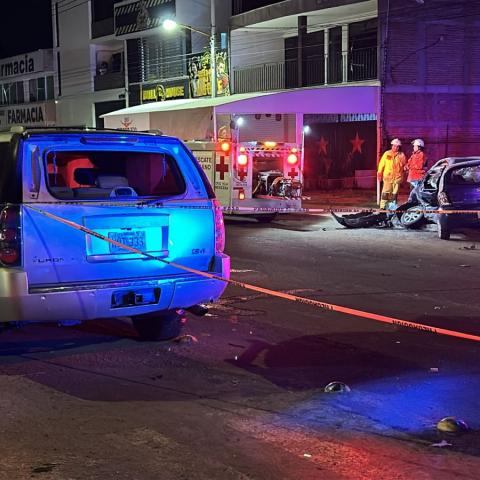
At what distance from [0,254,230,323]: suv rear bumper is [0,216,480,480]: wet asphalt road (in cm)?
48

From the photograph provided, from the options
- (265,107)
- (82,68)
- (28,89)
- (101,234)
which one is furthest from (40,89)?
(101,234)

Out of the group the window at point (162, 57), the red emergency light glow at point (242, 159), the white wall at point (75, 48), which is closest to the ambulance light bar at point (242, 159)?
the red emergency light glow at point (242, 159)

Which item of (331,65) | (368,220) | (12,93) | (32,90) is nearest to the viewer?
(368,220)

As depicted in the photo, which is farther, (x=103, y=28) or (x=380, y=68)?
(x=103, y=28)

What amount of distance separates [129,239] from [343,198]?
65.0 ft

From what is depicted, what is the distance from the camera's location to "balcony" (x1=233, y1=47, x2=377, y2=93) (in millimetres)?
26688

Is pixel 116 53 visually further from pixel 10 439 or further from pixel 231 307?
pixel 10 439

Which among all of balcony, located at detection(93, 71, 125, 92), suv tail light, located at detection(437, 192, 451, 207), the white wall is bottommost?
suv tail light, located at detection(437, 192, 451, 207)

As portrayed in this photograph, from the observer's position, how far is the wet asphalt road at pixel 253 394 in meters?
3.99

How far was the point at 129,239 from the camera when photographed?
19.0ft

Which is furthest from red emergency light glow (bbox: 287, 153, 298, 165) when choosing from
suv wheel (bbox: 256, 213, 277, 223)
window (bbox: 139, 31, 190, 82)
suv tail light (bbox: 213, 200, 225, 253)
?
window (bbox: 139, 31, 190, 82)

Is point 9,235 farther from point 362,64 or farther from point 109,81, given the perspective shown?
point 109,81

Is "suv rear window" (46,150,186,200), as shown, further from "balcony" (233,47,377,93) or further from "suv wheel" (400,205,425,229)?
"balcony" (233,47,377,93)

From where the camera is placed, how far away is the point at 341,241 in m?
14.1
